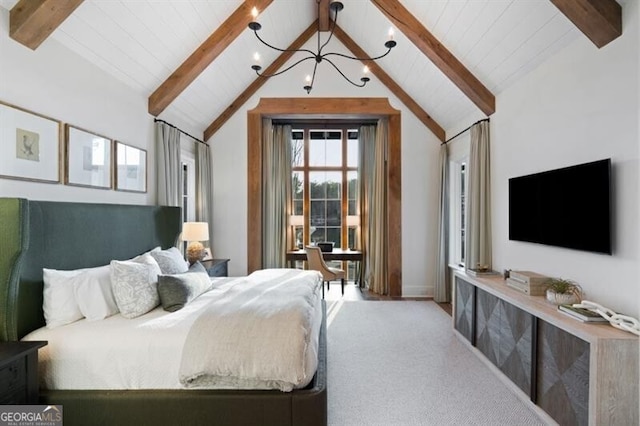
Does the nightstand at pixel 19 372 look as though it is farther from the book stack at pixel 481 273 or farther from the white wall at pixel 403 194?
the book stack at pixel 481 273

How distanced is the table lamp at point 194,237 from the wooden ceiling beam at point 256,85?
5.93 ft

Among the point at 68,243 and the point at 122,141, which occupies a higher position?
the point at 122,141

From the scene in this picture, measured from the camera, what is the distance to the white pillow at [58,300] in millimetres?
1960

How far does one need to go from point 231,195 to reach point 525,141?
3961 millimetres

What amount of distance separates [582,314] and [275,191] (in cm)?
457

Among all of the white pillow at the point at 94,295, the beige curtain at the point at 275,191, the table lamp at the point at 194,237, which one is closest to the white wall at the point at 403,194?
the beige curtain at the point at 275,191

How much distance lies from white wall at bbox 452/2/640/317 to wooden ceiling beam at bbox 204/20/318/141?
9.73 feet

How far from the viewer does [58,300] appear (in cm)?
198

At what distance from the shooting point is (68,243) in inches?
88.8

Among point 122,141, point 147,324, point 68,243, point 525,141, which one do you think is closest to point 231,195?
point 122,141

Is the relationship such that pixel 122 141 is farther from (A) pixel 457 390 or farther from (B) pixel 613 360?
(B) pixel 613 360

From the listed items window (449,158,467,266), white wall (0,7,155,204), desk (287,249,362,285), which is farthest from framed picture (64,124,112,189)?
window (449,158,467,266)

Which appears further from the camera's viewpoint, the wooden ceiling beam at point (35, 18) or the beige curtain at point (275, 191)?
the beige curtain at point (275, 191)

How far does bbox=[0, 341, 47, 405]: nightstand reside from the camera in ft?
4.91
